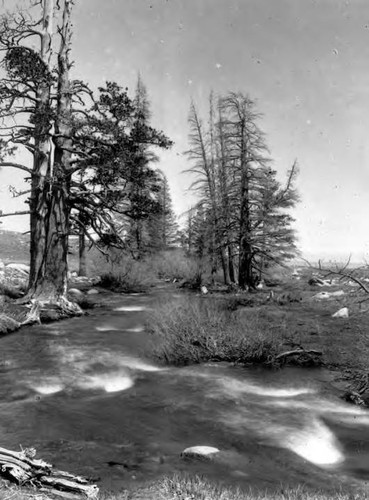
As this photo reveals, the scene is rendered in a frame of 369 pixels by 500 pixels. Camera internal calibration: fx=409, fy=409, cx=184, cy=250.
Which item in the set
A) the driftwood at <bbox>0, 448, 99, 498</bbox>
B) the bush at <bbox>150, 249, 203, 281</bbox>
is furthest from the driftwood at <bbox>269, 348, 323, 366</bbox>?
the bush at <bbox>150, 249, 203, 281</bbox>

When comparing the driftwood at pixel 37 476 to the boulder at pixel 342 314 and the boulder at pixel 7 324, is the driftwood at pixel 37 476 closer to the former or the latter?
the boulder at pixel 7 324

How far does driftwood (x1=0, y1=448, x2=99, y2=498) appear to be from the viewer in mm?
3406

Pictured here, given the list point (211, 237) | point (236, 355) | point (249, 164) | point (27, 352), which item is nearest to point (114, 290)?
point (211, 237)

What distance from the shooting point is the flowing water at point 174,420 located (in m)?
4.46

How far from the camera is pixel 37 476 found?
3.53 metres

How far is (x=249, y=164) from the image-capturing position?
21969 millimetres

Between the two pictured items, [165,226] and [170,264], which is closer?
[170,264]

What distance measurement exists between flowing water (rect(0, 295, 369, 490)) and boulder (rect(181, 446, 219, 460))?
8cm

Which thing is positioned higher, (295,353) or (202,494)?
(202,494)

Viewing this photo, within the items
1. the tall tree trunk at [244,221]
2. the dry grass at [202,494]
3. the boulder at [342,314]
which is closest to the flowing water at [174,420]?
the dry grass at [202,494]

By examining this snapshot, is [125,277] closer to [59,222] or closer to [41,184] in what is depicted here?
[59,222]

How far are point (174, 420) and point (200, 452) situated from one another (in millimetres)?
1246

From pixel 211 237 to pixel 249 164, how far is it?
14.7ft

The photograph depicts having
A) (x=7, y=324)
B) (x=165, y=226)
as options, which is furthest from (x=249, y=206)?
(x=165, y=226)
